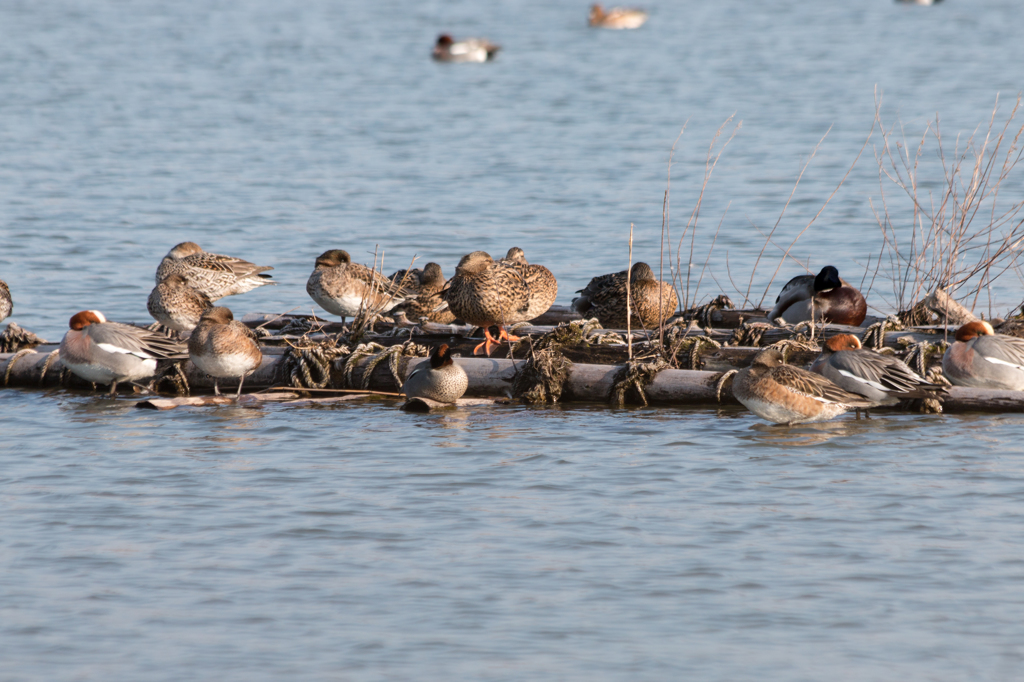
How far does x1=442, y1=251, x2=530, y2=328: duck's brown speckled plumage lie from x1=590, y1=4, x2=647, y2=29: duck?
4154 cm

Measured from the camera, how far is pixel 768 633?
594 cm

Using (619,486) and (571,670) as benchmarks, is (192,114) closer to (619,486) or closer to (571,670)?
(619,486)

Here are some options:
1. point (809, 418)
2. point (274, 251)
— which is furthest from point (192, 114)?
point (809, 418)

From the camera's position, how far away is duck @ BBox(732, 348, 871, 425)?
929cm

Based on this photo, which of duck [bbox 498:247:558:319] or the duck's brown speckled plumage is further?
duck [bbox 498:247:558:319]

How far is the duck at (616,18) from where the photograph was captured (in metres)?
51.4

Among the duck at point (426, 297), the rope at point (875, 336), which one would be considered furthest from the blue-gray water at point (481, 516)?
the duck at point (426, 297)

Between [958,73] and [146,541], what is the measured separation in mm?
33280

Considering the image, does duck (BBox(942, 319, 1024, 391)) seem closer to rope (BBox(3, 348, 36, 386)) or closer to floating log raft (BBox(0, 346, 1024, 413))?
floating log raft (BBox(0, 346, 1024, 413))

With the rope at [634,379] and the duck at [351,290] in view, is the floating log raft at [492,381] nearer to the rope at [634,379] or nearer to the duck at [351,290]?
the rope at [634,379]

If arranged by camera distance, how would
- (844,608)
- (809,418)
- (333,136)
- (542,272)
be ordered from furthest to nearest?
1. (333,136)
2. (542,272)
3. (809,418)
4. (844,608)

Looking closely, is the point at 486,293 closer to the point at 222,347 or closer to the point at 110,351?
the point at 222,347

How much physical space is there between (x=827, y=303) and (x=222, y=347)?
532 cm

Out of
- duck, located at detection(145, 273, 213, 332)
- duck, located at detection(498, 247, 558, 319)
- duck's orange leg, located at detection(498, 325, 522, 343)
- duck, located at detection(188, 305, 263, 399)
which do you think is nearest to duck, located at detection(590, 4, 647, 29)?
duck, located at detection(498, 247, 558, 319)
